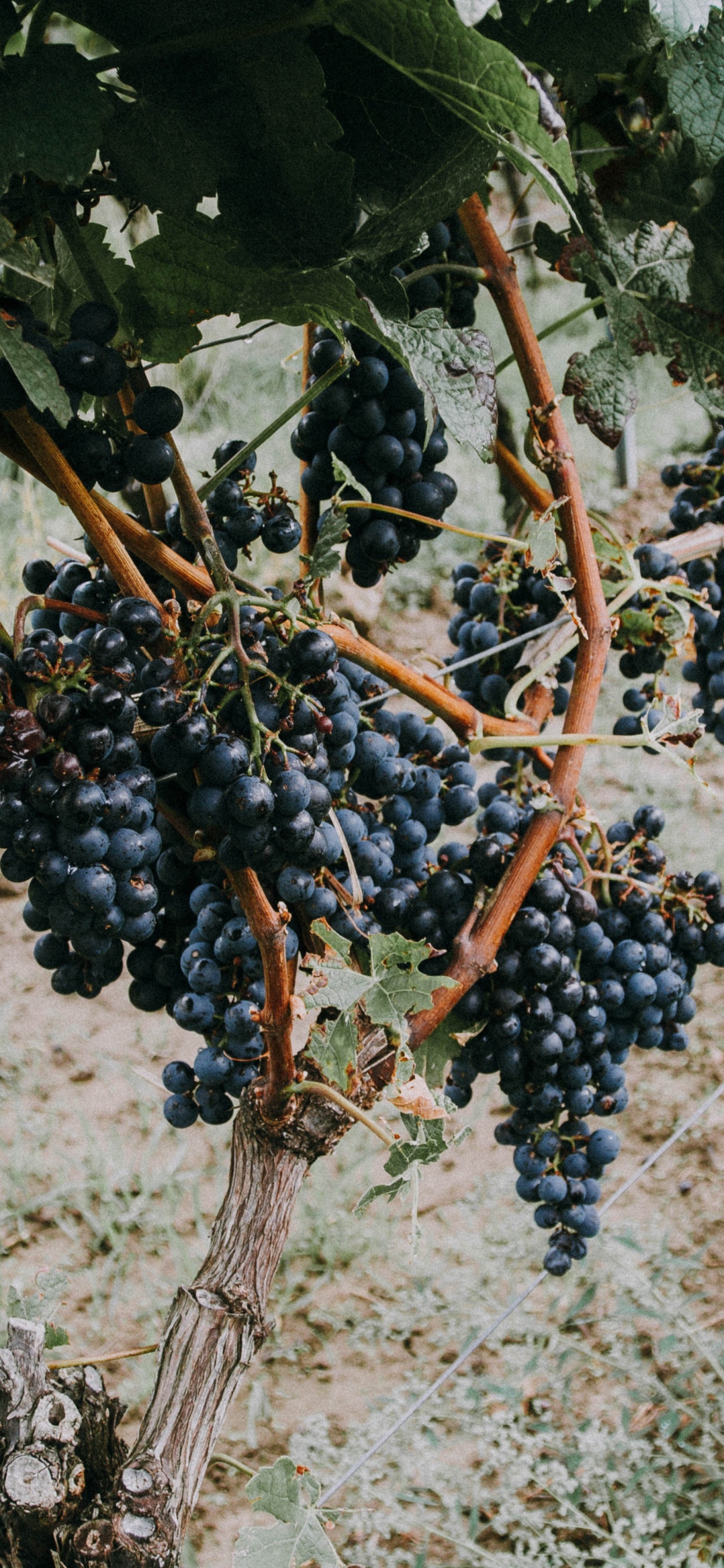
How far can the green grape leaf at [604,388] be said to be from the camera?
808 mm

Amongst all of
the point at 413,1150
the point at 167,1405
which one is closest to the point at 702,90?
the point at 413,1150

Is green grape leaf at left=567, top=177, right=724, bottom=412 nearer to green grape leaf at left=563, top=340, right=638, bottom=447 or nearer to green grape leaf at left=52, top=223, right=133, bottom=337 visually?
green grape leaf at left=563, top=340, right=638, bottom=447

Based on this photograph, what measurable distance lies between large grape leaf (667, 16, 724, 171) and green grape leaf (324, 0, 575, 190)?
268mm

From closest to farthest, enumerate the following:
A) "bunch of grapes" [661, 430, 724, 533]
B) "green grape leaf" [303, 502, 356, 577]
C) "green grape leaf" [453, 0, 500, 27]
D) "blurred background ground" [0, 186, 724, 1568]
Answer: "green grape leaf" [453, 0, 500, 27] < "green grape leaf" [303, 502, 356, 577] < "bunch of grapes" [661, 430, 724, 533] < "blurred background ground" [0, 186, 724, 1568]

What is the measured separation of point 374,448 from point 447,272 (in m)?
0.15

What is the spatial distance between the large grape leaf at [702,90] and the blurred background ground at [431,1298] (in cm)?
41

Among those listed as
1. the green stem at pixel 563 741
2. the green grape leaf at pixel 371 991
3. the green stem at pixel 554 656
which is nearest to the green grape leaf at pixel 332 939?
the green grape leaf at pixel 371 991

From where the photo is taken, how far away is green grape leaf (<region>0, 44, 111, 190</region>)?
460 millimetres

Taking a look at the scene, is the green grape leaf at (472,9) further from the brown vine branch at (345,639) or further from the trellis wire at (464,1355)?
the trellis wire at (464,1355)

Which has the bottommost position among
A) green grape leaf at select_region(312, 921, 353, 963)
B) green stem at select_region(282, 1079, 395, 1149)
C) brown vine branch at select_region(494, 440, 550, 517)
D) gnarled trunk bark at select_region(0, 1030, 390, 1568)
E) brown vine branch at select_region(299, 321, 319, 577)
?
gnarled trunk bark at select_region(0, 1030, 390, 1568)

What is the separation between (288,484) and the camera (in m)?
3.39

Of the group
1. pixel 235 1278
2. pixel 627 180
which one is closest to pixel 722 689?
pixel 627 180

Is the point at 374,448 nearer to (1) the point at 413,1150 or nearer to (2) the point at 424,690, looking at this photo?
(2) the point at 424,690

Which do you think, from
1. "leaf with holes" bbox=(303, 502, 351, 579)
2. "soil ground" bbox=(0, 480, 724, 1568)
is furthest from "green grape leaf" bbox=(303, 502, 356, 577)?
"soil ground" bbox=(0, 480, 724, 1568)
